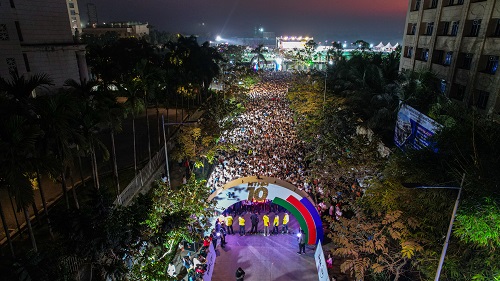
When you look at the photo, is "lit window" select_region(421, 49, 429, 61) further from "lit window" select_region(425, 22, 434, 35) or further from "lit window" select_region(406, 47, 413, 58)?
"lit window" select_region(406, 47, 413, 58)

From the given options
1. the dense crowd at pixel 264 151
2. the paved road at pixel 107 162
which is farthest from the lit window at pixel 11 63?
the dense crowd at pixel 264 151

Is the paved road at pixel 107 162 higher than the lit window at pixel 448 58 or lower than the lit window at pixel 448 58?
lower

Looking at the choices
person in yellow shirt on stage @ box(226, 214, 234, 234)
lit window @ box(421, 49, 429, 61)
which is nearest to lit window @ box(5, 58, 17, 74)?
person in yellow shirt on stage @ box(226, 214, 234, 234)

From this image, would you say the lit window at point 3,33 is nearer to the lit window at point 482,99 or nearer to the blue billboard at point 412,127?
the blue billboard at point 412,127

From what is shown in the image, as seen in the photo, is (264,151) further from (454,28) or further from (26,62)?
(26,62)

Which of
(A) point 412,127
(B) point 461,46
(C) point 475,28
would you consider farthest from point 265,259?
(C) point 475,28
